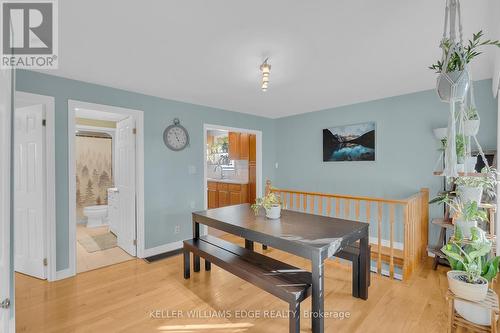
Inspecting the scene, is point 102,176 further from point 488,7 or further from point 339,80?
point 488,7

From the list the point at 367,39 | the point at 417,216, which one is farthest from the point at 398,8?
the point at 417,216

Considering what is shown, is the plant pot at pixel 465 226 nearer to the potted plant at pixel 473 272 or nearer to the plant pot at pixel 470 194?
the potted plant at pixel 473 272

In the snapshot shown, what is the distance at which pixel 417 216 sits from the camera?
301 cm

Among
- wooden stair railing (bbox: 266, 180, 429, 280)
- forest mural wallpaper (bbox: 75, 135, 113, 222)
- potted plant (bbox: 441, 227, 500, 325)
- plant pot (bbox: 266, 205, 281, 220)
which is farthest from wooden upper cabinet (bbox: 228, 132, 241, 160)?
potted plant (bbox: 441, 227, 500, 325)

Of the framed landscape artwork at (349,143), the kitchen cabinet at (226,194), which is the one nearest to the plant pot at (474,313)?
the framed landscape artwork at (349,143)

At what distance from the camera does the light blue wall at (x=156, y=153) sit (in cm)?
280

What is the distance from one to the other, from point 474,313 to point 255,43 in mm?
2683

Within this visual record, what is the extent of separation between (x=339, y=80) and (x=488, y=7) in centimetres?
144

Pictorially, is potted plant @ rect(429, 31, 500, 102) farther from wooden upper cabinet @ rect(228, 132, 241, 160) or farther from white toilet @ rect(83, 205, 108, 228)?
white toilet @ rect(83, 205, 108, 228)

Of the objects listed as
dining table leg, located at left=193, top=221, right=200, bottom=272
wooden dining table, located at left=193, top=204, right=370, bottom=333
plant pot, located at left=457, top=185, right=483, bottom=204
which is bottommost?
dining table leg, located at left=193, top=221, right=200, bottom=272

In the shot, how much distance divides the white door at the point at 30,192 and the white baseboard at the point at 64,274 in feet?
0.49

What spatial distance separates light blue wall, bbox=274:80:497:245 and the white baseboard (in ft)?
12.7

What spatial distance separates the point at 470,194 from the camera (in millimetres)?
1770

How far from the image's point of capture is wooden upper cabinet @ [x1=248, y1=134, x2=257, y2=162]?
5379 millimetres
